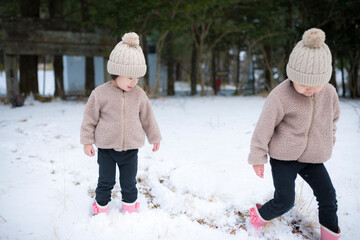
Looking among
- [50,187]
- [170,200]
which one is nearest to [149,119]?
[170,200]

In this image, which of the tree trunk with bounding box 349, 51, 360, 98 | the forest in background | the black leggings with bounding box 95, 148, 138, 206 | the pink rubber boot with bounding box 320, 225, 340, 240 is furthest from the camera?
the tree trunk with bounding box 349, 51, 360, 98

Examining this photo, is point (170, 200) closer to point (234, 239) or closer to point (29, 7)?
point (234, 239)

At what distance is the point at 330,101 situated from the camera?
209cm

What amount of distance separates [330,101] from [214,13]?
7.33 metres

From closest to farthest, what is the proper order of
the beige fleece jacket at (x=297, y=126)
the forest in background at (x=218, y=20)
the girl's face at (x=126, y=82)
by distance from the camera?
the beige fleece jacket at (x=297, y=126) → the girl's face at (x=126, y=82) → the forest in background at (x=218, y=20)

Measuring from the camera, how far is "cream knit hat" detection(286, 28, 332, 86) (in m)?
1.91

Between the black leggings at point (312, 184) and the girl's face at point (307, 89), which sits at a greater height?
the girl's face at point (307, 89)

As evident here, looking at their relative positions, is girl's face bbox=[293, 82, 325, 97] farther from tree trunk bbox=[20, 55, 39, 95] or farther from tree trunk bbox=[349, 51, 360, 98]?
tree trunk bbox=[20, 55, 39, 95]

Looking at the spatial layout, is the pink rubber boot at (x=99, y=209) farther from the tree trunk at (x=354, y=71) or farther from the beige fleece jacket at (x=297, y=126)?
the tree trunk at (x=354, y=71)

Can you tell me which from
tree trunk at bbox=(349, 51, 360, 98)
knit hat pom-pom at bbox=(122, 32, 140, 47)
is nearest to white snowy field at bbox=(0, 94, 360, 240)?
knit hat pom-pom at bbox=(122, 32, 140, 47)

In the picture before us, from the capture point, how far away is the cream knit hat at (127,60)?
2215mm

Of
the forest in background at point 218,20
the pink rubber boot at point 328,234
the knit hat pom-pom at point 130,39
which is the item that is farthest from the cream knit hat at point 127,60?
the forest in background at point 218,20

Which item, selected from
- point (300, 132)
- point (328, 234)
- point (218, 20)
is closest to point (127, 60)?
point (300, 132)

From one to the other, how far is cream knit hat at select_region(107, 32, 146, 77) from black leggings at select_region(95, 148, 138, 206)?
634 mm
